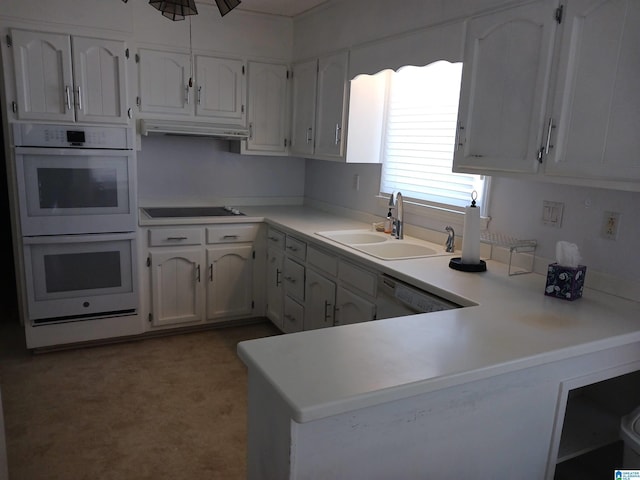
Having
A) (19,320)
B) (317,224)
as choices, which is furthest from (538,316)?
(19,320)

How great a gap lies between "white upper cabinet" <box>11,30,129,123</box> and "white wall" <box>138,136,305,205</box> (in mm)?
698

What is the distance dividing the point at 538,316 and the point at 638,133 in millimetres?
694

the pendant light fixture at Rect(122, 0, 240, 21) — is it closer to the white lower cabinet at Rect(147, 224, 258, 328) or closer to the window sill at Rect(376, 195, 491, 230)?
the window sill at Rect(376, 195, 491, 230)

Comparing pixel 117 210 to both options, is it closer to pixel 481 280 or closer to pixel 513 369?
pixel 481 280

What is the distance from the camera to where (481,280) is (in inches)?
85.1

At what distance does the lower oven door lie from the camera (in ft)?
10.4

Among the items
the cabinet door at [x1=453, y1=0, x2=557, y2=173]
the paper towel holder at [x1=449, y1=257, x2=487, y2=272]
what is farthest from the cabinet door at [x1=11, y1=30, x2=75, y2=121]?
the paper towel holder at [x1=449, y1=257, x2=487, y2=272]

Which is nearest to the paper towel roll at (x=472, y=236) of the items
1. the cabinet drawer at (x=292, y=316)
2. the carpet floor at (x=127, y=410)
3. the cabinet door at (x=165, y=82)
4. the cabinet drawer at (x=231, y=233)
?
the cabinet drawer at (x=292, y=316)

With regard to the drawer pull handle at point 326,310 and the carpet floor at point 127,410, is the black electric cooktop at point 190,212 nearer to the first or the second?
the carpet floor at point 127,410

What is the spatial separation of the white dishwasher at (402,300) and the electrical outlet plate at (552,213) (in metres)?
0.69

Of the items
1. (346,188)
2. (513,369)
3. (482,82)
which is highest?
(482,82)

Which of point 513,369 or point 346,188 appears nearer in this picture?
point 513,369

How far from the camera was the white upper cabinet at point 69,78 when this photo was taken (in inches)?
117

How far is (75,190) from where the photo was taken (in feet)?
10.3
